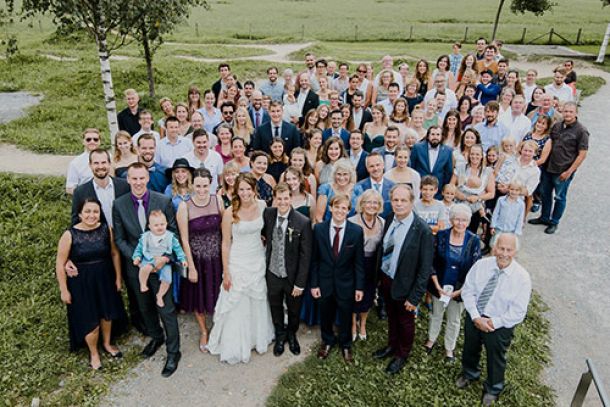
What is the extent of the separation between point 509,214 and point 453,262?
2379 mm

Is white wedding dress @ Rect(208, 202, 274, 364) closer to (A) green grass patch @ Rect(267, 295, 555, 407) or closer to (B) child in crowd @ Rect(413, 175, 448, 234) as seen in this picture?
(A) green grass patch @ Rect(267, 295, 555, 407)

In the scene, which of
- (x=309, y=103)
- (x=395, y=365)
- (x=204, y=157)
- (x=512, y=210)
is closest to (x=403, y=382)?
(x=395, y=365)

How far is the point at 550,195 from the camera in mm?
9148

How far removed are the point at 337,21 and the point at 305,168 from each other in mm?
44268

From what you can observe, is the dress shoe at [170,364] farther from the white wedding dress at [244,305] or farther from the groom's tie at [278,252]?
the groom's tie at [278,252]

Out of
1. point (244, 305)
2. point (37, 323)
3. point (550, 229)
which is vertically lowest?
point (37, 323)

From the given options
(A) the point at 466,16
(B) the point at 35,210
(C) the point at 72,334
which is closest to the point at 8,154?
(B) the point at 35,210

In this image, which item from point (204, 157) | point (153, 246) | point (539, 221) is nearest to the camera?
point (153, 246)

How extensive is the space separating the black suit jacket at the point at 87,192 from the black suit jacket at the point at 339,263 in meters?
2.49

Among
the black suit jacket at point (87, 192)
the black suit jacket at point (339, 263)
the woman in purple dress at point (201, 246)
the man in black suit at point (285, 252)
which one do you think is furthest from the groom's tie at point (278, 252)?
the black suit jacket at point (87, 192)

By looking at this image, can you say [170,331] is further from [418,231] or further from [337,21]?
[337,21]

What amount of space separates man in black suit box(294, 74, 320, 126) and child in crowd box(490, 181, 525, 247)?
4.39m

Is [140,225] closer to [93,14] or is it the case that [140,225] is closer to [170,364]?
[170,364]

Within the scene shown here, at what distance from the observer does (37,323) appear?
6.70 metres
